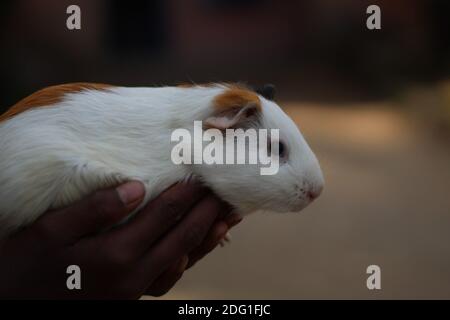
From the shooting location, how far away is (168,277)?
1.03 metres

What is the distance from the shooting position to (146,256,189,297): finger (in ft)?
3.25

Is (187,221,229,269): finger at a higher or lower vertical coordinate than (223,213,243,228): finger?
lower

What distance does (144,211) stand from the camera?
86 centimetres

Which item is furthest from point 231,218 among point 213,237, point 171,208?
point 171,208

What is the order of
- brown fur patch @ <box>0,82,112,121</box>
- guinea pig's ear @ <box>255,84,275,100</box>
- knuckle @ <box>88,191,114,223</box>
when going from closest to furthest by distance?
knuckle @ <box>88,191,114,223</box>, brown fur patch @ <box>0,82,112,121</box>, guinea pig's ear @ <box>255,84,275,100</box>

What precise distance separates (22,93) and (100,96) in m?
0.99

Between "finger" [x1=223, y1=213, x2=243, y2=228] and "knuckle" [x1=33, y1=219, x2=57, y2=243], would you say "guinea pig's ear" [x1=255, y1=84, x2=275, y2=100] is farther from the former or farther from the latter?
"knuckle" [x1=33, y1=219, x2=57, y2=243]

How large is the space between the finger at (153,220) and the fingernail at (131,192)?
44 mm

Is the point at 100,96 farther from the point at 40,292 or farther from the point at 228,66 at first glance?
the point at 228,66

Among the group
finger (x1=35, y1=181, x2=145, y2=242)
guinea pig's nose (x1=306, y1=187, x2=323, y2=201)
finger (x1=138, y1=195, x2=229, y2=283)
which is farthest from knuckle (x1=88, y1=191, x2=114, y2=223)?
guinea pig's nose (x1=306, y1=187, x2=323, y2=201)

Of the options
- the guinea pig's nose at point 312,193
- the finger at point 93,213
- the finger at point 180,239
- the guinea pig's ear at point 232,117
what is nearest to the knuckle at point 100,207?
the finger at point 93,213

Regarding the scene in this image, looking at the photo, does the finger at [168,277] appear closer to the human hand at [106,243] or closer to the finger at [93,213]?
the human hand at [106,243]

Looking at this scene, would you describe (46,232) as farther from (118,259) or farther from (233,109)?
(233,109)

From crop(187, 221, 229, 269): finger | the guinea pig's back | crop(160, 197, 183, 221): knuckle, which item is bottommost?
crop(187, 221, 229, 269): finger
